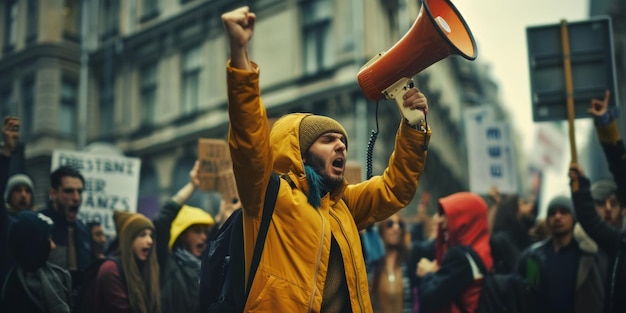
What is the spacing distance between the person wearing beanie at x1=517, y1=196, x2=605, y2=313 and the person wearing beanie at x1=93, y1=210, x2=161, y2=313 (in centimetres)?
263

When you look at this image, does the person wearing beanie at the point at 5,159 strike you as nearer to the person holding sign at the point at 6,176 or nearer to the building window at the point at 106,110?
the person holding sign at the point at 6,176

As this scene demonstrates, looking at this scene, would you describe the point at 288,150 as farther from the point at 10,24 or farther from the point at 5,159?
the point at 10,24

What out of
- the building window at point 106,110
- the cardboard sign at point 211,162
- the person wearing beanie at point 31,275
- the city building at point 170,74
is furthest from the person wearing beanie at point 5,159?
the building window at point 106,110

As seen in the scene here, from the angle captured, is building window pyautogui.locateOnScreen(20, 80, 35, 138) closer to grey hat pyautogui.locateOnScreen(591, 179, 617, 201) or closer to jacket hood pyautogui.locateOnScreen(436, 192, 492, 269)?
jacket hood pyautogui.locateOnScreen(436, 192, 492, 269)

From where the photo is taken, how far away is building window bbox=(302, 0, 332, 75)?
17.5 meters

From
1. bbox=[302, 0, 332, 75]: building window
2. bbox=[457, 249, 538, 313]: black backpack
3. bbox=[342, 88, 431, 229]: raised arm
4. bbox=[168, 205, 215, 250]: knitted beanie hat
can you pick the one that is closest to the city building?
bbox=[302, 0, 332, 75]: building window

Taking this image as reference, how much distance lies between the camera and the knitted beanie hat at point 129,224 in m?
5.29

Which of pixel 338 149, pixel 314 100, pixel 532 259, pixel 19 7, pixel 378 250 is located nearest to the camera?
pixel 338 149

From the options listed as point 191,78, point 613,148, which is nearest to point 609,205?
point 613,148

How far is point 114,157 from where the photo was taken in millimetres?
7320

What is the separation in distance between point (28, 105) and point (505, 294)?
21409 mm

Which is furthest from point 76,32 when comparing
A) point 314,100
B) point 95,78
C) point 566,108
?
point 566,108

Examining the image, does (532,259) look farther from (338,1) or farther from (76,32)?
(76,32)

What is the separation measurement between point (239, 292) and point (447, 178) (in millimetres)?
25608
